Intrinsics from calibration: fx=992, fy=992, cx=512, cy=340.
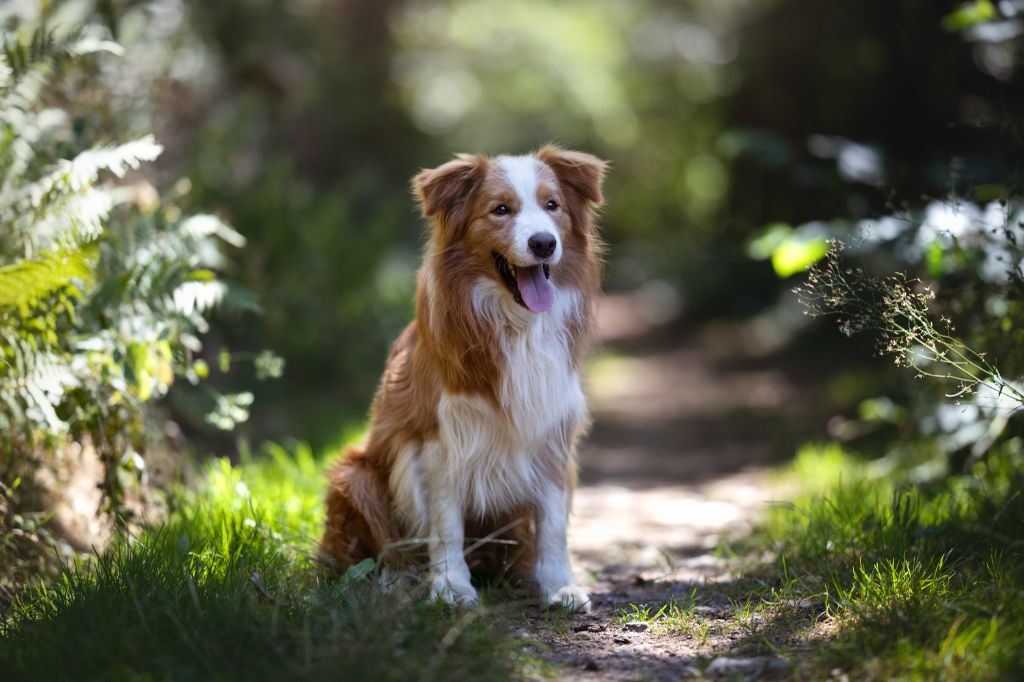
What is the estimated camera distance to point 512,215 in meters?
3.91

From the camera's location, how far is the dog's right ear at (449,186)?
13.0ft

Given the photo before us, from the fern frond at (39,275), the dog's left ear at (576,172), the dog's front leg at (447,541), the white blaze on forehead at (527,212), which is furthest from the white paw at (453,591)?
the fern frond at (39,275)

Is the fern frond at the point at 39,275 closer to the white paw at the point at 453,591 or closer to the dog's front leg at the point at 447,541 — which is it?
the dog's front leg at the point at 447,541

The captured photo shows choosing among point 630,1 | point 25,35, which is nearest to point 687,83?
point 630,1

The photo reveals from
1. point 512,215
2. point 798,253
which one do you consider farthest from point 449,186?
point 798,253

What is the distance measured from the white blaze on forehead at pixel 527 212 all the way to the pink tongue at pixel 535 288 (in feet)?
0.26

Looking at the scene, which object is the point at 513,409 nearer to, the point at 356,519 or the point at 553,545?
the point at 553,545

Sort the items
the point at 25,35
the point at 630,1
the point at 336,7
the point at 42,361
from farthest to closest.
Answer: the point at 630,1
the point at 336,7
the point at 25,35
the point at 42,361

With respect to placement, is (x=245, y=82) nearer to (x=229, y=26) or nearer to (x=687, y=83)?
(x=229, y=26)

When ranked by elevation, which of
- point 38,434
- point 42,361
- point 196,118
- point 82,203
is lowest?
point 38,434

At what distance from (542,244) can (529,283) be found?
18 centimetres

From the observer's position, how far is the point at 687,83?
17734 millimetres

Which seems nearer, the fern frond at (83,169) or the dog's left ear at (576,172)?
the fern frond at (83,169)

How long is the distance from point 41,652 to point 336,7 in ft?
40.4
